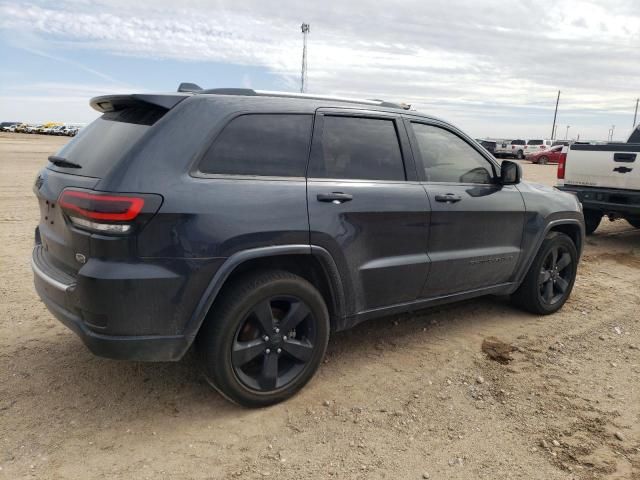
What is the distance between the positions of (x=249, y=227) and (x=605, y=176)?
675 centimetres

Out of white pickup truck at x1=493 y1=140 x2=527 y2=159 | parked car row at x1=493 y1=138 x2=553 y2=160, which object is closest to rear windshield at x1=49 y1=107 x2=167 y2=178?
parked car row at x1=493 y1=138 x2=553 y2=160

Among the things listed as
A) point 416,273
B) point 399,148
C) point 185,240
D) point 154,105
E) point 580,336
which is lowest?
point 580,336

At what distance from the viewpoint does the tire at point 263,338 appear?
2.97m

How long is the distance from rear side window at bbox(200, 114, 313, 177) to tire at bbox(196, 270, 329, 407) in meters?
0.61

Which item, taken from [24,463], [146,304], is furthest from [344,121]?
[24,463]

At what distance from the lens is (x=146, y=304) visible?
2.74 metres

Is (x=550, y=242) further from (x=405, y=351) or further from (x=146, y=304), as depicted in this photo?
(x=146, y=304)

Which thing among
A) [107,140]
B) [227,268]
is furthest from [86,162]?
[227,268]

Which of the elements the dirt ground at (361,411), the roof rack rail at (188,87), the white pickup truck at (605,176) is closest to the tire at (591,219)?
the white pickup truck at (605,176)

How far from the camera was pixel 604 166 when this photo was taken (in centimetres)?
788

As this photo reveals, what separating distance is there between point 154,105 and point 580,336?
3.76 metres

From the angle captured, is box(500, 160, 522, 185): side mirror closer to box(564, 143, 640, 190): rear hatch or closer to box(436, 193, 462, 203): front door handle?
box(436, 193, 462, 203): front door handle

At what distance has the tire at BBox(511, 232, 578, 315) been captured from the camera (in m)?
4.84

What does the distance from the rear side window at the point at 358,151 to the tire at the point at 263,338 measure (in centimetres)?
75
